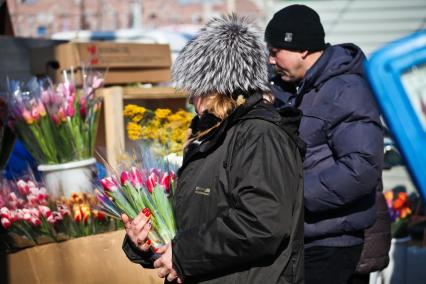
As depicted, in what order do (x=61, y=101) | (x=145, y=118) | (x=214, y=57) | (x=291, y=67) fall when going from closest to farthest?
(x=214, y=57) < (x=291, y=67) < (x=61, y=101) < (x=145, y=118)

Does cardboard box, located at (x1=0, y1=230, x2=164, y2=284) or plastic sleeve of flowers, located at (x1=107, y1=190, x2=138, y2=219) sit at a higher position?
plastic sleeve of flowers, located at (x1=107, y1=190, x2=138, y2=219)

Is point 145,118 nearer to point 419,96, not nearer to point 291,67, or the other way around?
point 291,67

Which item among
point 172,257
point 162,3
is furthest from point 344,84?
point 162,3

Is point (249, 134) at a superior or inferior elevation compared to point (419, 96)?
inferior

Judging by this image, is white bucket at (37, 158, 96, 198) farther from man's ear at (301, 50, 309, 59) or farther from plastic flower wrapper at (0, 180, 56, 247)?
man's ear at (301, 50, 309, 59)

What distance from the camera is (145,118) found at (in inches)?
147

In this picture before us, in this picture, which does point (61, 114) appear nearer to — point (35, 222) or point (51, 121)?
point (51, 121)

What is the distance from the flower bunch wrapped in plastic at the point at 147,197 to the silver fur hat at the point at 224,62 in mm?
353

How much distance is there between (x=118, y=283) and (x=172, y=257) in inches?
44.1

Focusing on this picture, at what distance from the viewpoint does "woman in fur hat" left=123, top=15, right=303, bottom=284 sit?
179cm

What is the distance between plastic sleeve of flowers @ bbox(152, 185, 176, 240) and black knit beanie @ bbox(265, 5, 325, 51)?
0.87 metres

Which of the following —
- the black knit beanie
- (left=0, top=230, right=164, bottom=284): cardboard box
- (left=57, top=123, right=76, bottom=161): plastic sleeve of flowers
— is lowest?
(left=0, top=230, right=164, bottom=284): cardboard box

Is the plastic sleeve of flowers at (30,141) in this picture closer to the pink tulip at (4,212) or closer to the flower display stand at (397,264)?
the pink tulip at (4,212)

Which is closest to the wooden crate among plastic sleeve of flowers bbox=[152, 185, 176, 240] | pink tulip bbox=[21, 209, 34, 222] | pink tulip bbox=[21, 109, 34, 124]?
pink tulip bbox=[21, 109, 34, 124]
